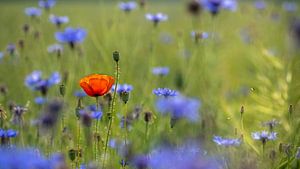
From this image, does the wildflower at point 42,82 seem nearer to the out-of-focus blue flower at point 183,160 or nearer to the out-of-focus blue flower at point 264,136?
the out-of-focus blue flower at point 183,160

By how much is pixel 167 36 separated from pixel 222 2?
7.73 ft


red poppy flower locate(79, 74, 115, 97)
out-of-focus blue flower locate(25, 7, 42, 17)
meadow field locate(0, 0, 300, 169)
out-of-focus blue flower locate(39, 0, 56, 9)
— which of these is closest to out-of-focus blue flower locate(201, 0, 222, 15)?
meadow field locate(0, 0, 300, 169)

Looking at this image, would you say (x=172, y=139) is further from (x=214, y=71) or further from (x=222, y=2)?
(x=214, y=71)

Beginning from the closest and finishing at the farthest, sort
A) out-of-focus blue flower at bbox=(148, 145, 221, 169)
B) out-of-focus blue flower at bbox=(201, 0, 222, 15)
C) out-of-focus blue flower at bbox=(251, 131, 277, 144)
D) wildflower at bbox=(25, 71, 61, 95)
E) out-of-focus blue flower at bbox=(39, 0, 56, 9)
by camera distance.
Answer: out-of-focus blue flower at bbox=(148, 145, 221, 169) < out-of-focus blue flower at bbox=(251, 131, 277, 144) < wildflower at bbox=(25, 71, 61, 95) < out-of-focus blue flower at bbox=(201, 0, 222, 15) < out-of-focus blue flower at bbox=(39, 0, 56, 9)

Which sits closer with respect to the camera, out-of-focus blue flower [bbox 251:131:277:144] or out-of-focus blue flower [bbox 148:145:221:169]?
out-of-focus blue flower [bbox 148:145:221:169]

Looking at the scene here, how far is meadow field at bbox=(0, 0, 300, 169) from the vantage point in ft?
4.64

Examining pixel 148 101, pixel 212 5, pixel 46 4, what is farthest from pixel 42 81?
pixel 212 5

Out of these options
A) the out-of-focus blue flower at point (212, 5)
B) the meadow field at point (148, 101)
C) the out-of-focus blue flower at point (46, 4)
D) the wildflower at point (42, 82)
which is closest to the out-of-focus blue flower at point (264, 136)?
the meadow field at point (148, 101)

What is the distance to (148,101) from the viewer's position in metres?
2.52

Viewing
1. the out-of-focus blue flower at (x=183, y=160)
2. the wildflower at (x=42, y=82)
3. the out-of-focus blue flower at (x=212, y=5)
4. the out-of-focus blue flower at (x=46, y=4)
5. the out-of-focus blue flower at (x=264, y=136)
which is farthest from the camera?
the out-of-focus blue flower at (x=46, y=4)

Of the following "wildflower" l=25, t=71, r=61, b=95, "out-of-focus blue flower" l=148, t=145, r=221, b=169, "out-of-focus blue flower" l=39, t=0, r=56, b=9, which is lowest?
"out-of-focus blue flower" l=148, t=145, r=221, b=169

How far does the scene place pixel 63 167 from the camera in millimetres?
846

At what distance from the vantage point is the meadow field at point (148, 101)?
1413mm

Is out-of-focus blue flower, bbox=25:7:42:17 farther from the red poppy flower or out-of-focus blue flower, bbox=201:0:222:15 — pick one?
the red poppy flower
